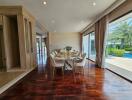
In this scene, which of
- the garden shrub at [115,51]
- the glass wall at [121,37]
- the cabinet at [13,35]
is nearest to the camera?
the cabinet at [13,35]

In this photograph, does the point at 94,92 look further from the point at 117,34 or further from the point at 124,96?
the point at 117,34

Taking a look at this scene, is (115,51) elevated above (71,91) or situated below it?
above

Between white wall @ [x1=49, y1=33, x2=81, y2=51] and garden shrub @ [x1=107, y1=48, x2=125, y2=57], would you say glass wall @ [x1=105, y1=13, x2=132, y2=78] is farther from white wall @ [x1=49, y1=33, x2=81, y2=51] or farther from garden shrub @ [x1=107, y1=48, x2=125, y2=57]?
white wall @ [x1=49, y1=33, x2=81, y2=51]

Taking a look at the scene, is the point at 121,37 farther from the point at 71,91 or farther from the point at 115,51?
the point at 71,91

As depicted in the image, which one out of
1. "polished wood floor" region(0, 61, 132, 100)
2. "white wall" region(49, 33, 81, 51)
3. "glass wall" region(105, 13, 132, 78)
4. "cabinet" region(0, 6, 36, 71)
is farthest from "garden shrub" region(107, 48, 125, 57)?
"white wall" region(49, 33, 81, 51)

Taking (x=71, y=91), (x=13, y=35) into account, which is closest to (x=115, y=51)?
(x=71, y=91)

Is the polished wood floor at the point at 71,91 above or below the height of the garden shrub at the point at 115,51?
below

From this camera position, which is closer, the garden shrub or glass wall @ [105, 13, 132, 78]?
glass wall @ [105, 13, 132, 78]

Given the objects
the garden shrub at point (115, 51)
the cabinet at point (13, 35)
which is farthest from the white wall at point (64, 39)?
the cabinet at point (13, 35)

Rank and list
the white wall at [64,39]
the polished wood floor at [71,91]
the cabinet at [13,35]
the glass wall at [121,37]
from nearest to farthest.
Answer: the polished wood floor at [71,91]
the cabinet at [13,35]
the glass wall at [121,37]
the white wall at [64,39]

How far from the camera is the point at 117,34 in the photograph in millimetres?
6102

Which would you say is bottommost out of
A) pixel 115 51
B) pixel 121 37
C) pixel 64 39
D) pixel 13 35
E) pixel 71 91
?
pixel 71 91

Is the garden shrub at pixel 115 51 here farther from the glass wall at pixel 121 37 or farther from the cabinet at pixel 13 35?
the cabinet at pixel 13 35

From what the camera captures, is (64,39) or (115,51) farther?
(64,39)
